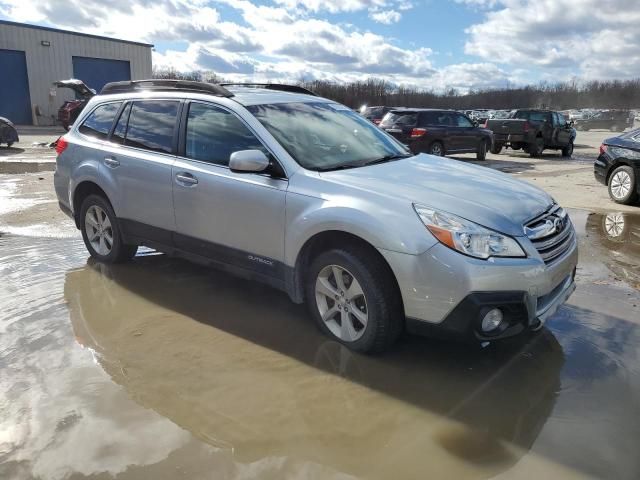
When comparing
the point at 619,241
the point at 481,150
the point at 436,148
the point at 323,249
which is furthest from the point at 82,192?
the point at 481,150

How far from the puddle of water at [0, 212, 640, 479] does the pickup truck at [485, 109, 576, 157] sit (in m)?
16.2

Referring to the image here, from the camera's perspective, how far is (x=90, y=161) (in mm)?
5238

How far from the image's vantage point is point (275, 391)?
3.23 meters

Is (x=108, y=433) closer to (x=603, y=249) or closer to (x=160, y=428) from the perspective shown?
(x=160, y=428)

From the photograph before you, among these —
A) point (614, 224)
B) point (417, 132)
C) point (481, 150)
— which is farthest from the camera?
point (481, 150)

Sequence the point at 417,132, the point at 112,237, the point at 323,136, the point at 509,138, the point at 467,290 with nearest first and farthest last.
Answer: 1. the point at 467,290
2. the point at 323,136
3. the point at 112,237
4. the point at 417,132
5. the point at 509,138

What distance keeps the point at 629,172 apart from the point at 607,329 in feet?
20.2

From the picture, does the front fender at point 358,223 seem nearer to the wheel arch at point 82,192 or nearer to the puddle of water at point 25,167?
the wheel arch at point 82,192

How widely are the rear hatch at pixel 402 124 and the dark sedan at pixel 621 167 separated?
6.92m

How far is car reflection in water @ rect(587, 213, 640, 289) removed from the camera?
A: 560 centimetres

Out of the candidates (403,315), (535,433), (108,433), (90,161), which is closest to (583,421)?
(535,433)

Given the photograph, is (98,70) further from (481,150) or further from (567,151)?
(567,151)

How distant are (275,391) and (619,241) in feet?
18.1

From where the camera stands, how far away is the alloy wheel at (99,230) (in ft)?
17.6
